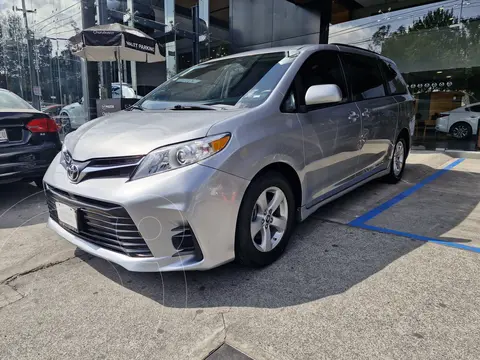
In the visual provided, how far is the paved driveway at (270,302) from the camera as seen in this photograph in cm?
185

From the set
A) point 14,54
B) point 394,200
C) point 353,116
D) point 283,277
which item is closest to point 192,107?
point 283,277

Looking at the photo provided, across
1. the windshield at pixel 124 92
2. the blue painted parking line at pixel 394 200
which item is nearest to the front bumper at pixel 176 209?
the blue painted parking line at pixel 394 200

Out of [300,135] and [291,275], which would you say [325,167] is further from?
[291,275]

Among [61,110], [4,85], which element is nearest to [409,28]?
[61,110]

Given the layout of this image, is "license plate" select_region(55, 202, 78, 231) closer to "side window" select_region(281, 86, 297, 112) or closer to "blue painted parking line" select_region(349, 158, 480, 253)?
"side window" select_region(281, 86, 297, 112)

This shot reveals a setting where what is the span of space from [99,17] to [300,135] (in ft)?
26.3

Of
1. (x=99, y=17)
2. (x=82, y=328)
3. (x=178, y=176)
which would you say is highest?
(x=99, y=17)

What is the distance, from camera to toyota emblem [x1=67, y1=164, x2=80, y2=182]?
2.33m

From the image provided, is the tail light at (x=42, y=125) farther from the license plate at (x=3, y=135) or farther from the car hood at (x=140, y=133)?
the car hood at (x=140, y=133)

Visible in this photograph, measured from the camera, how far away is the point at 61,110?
10.8m

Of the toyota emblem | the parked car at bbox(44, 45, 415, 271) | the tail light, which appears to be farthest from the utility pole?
the toyota emblem

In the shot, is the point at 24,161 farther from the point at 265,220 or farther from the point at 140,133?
the point at 265,220

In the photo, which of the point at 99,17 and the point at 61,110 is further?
the point at 61,110

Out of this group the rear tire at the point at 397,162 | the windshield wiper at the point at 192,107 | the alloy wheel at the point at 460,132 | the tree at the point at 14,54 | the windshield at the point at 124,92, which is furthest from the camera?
the tree at the point at 14,54
